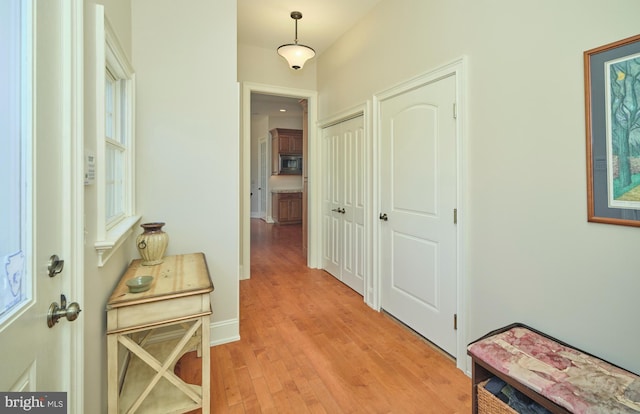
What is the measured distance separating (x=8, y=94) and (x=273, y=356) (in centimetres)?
202

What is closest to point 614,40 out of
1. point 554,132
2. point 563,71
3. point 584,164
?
point 563,71

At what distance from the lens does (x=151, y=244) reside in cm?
189

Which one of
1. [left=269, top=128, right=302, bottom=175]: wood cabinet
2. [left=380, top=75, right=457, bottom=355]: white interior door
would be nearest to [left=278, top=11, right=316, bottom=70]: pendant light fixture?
[left=380, top=75, right=457, bottom=355]: white interior door

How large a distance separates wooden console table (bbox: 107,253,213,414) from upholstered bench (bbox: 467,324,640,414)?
4.49ft

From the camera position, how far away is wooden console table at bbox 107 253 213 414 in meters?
1.38

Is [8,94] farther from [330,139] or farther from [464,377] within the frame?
[330,139]

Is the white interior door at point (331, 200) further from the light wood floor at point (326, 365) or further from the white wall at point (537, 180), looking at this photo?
the white wall at point (537, 180)

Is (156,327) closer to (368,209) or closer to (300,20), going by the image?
(368,209)

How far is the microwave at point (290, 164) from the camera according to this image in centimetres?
809

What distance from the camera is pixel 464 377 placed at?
1.93m

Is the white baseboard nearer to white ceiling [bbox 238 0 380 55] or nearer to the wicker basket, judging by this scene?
the wicker basket

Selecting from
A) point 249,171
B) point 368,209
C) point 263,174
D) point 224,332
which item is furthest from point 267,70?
point 263,174

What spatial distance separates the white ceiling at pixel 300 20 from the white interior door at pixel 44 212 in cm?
233

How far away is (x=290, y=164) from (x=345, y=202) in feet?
16.0
